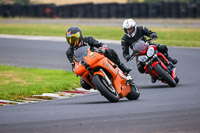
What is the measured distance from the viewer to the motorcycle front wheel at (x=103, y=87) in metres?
8.38

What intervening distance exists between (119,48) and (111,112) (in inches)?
550

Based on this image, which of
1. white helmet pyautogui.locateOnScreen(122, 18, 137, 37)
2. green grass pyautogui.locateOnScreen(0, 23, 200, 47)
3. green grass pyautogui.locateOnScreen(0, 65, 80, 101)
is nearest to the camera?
green grass pyautogui.locateOnScreen(0, 65, 80, 101)

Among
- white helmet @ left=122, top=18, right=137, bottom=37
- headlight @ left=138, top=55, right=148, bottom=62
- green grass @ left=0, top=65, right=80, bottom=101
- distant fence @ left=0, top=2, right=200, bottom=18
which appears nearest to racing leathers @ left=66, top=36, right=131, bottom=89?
green grass @ left=0, top=65, right=80, bottom=101

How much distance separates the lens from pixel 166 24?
35062 mm

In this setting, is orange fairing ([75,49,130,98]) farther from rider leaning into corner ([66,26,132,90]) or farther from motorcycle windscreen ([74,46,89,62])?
rider leaning into corner ([66,26,132,90])

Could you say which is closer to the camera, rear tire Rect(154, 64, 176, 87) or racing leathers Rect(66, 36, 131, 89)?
racing leathers Rect(66, 36, 131, 89)

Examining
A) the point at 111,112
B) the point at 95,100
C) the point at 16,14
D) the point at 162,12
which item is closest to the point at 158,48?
the point at 95,100

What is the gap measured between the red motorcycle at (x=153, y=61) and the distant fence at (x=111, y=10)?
2514cm

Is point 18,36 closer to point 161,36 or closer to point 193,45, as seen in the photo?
point 161,36

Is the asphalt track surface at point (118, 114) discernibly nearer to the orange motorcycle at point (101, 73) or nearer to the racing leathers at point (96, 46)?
the orange motorcycle at point (101, 73)

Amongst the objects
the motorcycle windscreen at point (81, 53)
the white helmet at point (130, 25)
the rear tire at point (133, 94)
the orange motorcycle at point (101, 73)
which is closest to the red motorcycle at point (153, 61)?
the white helmet at point (130, 25)

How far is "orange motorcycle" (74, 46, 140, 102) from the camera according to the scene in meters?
8.48

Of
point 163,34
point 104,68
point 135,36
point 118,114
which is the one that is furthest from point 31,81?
point 163,34

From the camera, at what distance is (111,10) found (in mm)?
39906
